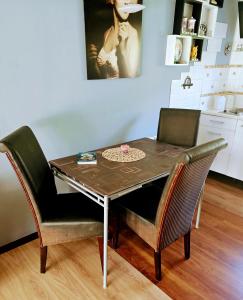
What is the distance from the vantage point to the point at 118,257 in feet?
6.08

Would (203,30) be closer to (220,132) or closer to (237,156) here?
(220,132)

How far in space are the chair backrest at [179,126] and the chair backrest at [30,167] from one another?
121cm

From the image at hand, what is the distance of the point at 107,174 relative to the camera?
159cm

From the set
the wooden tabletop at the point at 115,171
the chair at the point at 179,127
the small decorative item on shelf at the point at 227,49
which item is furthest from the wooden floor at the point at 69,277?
the small decorative item on shelf at the point at 227,49

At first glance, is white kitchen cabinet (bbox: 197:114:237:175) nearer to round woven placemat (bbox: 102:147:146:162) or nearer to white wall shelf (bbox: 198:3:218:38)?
white wall shelf (bbox: 198:3:218:38)

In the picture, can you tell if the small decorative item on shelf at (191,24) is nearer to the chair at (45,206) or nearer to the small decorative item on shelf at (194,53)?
the small decorative item on shelf at (194,53)

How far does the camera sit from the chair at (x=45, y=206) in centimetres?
139

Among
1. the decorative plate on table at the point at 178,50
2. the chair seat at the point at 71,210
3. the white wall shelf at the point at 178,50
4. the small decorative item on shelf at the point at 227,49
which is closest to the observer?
the chair seat at the point at 71,210

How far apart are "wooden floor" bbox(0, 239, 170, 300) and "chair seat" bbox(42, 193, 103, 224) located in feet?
1.49

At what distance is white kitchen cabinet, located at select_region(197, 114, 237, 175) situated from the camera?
290cm

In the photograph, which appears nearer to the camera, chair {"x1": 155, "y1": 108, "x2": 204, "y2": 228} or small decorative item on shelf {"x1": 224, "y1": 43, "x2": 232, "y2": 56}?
chair {"x1": 155, "y1": 108, "x2": 204, "y2": 228}

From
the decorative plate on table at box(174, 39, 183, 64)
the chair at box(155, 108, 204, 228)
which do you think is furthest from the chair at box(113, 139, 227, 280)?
the decorative plate on table at box(174, 39, 183, 64)

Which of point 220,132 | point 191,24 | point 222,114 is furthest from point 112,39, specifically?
point 220,132

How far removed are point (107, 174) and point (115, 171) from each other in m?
0.07
